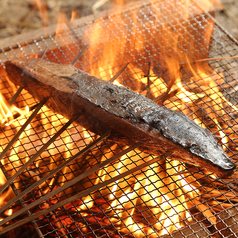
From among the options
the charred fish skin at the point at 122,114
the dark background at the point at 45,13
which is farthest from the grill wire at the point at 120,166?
the dark background at the point at 45,13

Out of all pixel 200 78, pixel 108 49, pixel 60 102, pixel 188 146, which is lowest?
pixel 188 146

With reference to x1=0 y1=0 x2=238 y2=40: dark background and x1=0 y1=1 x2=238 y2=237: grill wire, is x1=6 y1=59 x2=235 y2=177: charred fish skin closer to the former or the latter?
x1=0 y1=1 x2=238 y2=237: grill wire

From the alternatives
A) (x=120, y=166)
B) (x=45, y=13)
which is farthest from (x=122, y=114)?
(x=45, y=13)

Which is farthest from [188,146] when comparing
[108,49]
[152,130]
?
[108,49]

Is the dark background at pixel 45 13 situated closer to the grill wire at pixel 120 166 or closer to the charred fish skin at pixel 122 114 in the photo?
the grill wire at pixel 120 166

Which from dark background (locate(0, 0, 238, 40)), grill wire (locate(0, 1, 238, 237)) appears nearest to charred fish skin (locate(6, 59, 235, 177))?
grill wire (locate(0, 1, 238, 237))

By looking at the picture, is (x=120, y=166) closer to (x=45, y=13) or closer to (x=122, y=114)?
(x=122, y=114)

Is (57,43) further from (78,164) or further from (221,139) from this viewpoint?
(221,139)
